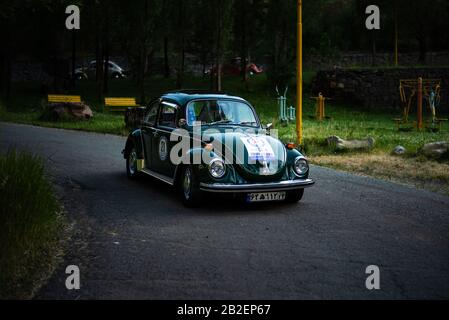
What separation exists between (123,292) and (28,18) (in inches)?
1434

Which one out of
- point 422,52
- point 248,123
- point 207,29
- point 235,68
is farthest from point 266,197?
point 235,68

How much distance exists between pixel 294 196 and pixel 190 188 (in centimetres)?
177

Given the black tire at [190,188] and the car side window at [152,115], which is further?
the car side window at [152,115]

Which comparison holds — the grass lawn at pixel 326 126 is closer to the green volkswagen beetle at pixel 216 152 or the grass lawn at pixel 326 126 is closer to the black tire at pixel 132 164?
the green volkswagen beetle at pixel 216 152

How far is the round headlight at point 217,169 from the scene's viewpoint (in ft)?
30.8

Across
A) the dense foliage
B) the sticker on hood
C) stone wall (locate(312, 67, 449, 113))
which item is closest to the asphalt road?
the sticker on hood

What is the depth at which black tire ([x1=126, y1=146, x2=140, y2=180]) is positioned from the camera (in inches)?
488

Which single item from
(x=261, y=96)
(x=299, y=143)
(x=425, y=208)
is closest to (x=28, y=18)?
(x=261, y=96)

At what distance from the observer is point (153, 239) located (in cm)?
791

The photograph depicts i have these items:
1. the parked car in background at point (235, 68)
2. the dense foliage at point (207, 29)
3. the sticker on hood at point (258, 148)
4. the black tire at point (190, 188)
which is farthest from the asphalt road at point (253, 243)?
the parked car in background at point (235, 68)

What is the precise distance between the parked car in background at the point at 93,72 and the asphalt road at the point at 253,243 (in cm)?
4429

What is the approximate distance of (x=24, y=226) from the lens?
721 cm

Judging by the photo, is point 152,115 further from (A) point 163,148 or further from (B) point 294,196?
(B) point 294,196

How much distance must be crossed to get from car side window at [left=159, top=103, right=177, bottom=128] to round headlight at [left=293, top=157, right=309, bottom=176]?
→ 88.5 inches
